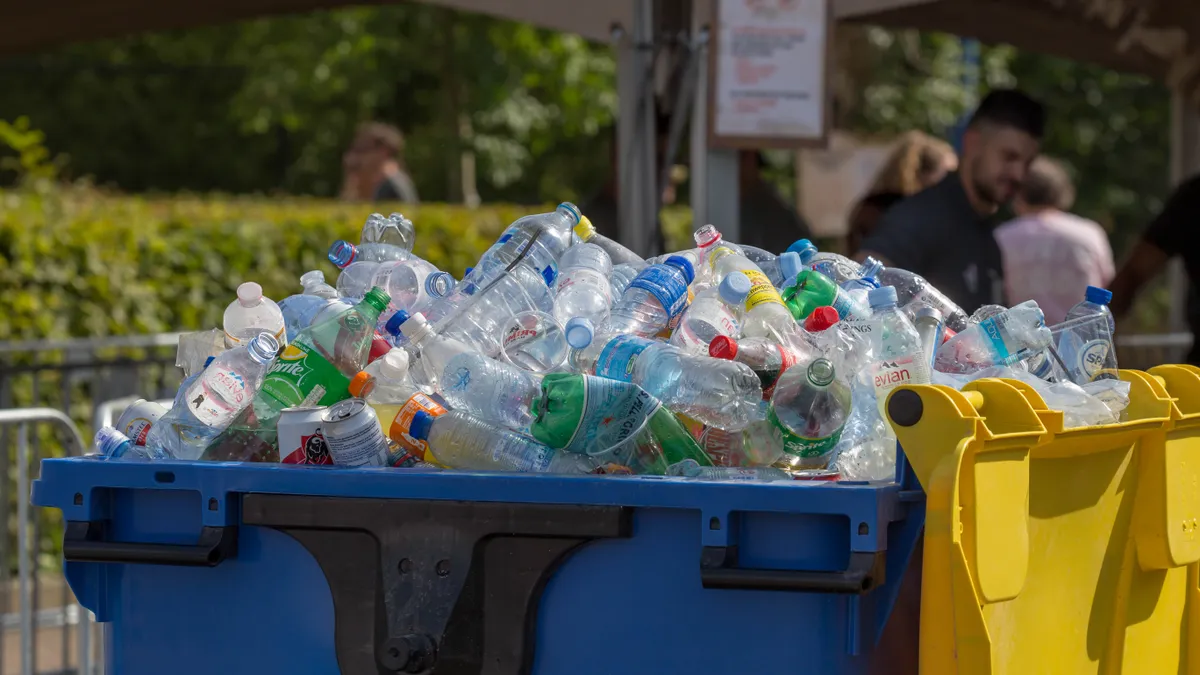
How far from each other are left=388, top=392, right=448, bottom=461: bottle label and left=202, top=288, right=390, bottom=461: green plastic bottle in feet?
0.54

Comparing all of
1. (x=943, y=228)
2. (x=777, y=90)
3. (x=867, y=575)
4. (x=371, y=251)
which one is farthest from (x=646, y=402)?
(x=943, y=228)

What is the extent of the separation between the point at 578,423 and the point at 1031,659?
0.89 metres

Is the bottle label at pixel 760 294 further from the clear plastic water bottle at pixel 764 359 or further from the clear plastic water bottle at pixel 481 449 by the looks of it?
the clear plastic water bottle at pixel 481 449

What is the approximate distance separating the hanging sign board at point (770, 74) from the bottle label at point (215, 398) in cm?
237

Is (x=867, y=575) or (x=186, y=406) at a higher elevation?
(x=186, y=406)

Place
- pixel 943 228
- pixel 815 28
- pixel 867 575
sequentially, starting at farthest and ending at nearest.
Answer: pixel 943 228 → pixel 815 28 → pixel 867 575

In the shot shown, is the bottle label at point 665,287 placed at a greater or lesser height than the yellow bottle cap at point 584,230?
lesser

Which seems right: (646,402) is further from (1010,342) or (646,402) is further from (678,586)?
(1010,342)

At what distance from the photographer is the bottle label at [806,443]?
2.70 m

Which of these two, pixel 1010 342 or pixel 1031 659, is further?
pixel 1010 342

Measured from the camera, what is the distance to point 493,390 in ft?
9.20

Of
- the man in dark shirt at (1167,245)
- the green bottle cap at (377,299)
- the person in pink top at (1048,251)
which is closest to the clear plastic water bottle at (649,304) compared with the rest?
the green bottle cap at (377,299)

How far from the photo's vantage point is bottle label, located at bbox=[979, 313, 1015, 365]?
10.1 feet

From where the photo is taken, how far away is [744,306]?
301 centimetres
